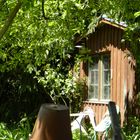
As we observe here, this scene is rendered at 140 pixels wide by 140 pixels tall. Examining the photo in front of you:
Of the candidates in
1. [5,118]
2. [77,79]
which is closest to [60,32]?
[77,79]

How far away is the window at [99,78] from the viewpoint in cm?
1267

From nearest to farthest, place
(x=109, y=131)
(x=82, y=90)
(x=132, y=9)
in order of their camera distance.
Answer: (x=132, y=9), (x=109, y=131), (x=82, y=90)

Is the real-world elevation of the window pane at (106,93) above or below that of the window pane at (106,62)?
below

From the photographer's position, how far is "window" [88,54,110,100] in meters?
12.7

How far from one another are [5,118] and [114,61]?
14.9 feet

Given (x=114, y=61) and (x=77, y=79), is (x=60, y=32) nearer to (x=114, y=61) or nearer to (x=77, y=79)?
(x=114, y=61)

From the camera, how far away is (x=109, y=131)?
9961 mm

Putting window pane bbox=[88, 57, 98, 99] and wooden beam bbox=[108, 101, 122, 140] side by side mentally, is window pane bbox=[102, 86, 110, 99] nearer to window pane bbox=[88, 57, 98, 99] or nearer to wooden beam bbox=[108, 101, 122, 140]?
window pane bbox=[88, 57, 98, 99]

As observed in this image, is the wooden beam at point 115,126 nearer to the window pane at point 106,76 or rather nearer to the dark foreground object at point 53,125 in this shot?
the dark foreground object at point 53,125

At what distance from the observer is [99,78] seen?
42.4 feet

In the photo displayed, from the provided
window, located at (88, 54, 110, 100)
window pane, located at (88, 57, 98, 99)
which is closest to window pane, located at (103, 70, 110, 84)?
window, located at (88, 54, 110, 100)

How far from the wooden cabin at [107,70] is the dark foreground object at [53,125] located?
342 inches

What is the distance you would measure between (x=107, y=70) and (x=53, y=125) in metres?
10.1

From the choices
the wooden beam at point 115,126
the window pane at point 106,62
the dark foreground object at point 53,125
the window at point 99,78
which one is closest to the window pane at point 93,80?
the window at point 99,78
